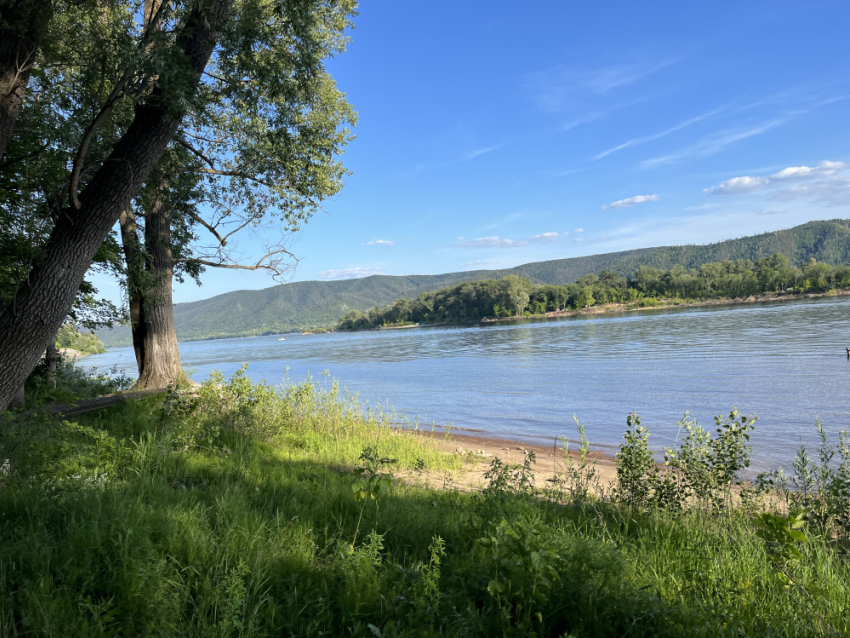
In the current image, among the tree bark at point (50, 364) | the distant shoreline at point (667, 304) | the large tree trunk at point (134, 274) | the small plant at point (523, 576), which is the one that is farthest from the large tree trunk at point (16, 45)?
the distant shoreline at point (667, 304)

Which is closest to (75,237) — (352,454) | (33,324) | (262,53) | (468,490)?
→ (33,324)

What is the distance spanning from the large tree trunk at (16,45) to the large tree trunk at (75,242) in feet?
3.44

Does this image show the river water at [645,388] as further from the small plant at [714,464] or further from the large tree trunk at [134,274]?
the large tree trunk at [134,274]

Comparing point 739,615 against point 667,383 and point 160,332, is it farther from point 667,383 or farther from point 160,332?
point 667,383

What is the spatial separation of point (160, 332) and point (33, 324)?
7.06 m

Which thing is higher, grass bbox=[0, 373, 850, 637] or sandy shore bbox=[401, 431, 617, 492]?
grass bbox=[0, 373, 850, 637]

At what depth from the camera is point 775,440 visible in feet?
39.5

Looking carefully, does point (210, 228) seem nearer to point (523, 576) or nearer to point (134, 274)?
point (134, 274)

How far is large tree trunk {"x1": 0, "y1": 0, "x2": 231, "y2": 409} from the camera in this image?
5289mm

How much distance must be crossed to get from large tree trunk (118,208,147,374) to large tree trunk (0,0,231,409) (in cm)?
530

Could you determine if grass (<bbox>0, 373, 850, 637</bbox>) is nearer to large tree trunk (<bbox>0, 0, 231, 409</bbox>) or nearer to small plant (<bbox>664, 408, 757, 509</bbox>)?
small plant (<bbox>664, 408, 757, 509</bbox>)

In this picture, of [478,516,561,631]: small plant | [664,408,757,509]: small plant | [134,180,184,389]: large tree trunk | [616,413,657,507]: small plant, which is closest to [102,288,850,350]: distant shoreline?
[134,180,184,389]: large tree trunk

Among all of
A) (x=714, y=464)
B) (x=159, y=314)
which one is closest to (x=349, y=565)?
(x=714, y=464)

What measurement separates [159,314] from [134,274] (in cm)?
126
